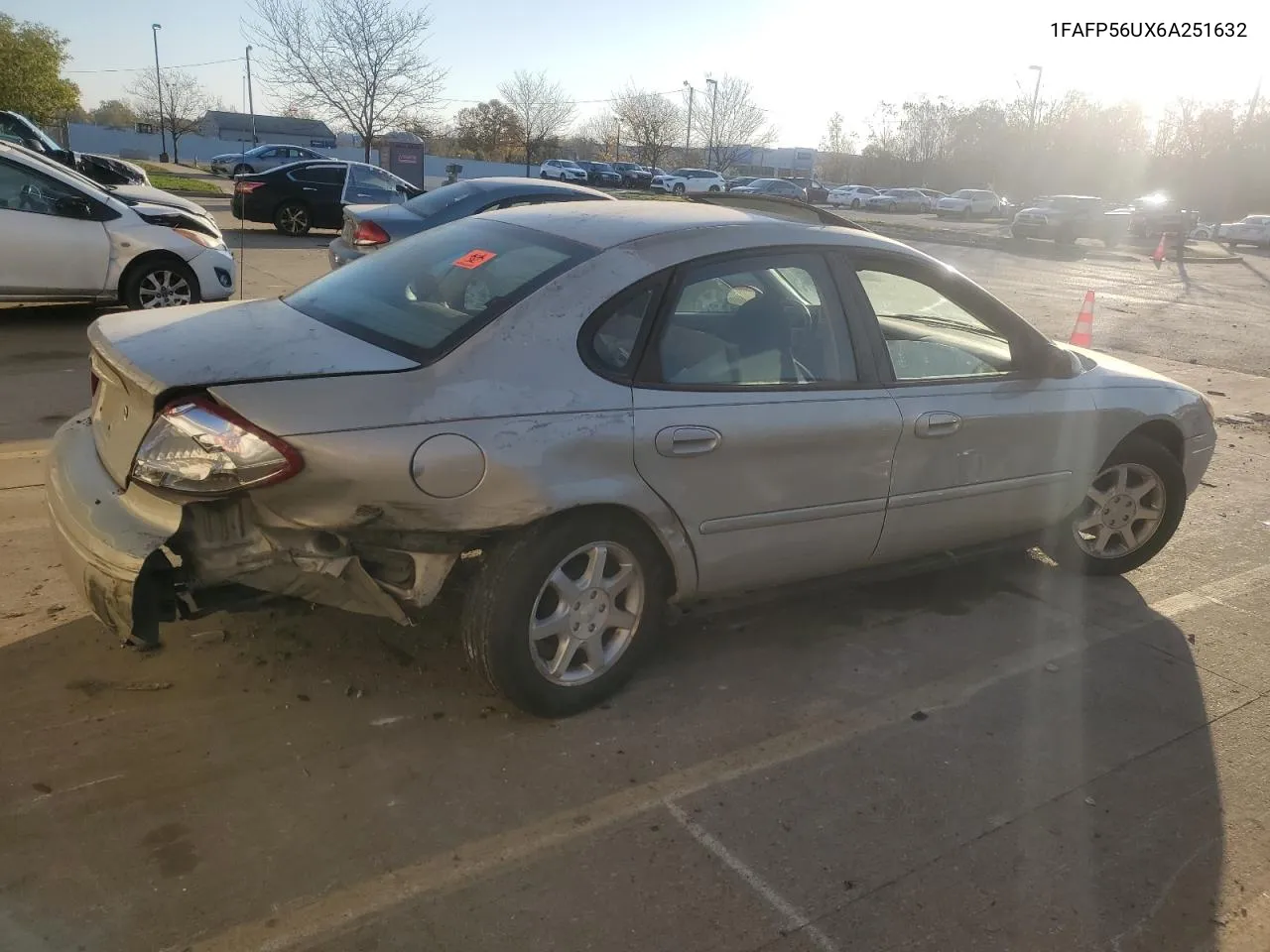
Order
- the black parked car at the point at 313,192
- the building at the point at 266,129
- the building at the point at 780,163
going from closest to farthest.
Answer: the black parked car at the point at 313,192
the building at the point at 266,129
the building at the point at 780,163

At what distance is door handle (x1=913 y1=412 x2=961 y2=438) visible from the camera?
3.79 m

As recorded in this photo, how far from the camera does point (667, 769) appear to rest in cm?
311

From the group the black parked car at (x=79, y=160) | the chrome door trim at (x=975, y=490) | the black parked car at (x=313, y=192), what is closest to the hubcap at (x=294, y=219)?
the black parked car at (x=313, y=192)

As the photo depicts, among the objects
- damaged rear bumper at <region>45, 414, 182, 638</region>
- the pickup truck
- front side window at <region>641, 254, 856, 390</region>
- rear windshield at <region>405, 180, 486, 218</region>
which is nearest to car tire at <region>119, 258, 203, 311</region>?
rear windshield at <region>405, 180, 486, 218</region>

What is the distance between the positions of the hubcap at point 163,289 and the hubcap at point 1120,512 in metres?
7.81

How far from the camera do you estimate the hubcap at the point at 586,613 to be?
125 inches

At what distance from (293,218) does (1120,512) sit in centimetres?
1765

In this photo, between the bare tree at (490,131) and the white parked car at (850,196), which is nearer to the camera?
the white parked car at (850,196)

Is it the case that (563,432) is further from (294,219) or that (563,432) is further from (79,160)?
(79,160)

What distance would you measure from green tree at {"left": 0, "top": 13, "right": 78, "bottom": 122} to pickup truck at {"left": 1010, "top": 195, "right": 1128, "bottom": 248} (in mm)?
37941

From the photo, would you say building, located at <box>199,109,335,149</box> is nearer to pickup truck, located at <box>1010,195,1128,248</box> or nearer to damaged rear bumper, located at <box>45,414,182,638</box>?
pickup truck, located at <box>1010,195,1128,248</box>

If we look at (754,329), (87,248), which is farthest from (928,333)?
(87,248)

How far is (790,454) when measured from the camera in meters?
3.49

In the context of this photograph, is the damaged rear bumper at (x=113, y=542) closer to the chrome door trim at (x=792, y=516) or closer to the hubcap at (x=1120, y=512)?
the chrome door trim at (x=792, y=516)
